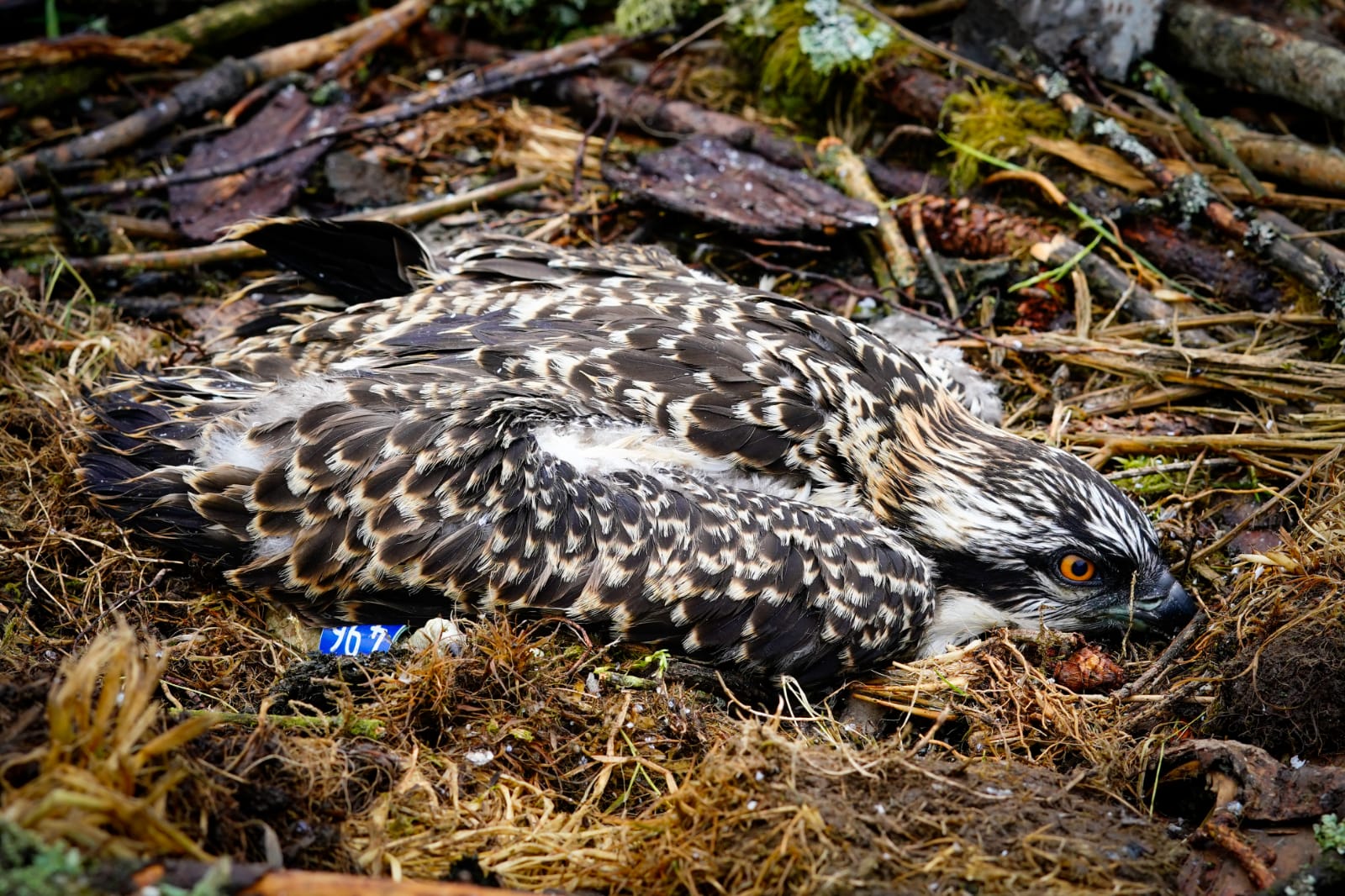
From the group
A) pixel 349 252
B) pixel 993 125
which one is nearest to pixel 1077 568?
pixel 993 125

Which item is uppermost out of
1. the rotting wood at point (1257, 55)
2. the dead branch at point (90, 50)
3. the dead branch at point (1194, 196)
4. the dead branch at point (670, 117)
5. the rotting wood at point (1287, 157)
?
the rotting wood at point (1257, 55)

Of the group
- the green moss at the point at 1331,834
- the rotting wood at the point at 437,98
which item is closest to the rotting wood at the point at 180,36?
the rotting wood at the point at 437,98

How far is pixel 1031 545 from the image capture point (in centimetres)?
381

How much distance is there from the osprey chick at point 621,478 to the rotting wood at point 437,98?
123 cm

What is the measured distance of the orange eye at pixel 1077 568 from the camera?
3818mm

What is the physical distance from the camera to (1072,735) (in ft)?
10.8

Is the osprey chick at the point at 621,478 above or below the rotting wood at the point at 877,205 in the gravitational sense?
below

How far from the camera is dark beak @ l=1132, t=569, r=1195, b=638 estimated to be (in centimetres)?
374

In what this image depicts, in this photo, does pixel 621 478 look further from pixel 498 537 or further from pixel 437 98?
pixel 437 98

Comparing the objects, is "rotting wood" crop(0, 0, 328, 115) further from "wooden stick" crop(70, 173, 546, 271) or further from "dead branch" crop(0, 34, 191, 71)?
"wooden stick" crop(70, 173, 546, 271)

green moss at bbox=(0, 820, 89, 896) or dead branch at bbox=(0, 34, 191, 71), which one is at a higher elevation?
dead branch at bbox=(0, 34, 191, 71)

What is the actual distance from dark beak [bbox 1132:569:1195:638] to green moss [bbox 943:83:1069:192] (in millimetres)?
2336

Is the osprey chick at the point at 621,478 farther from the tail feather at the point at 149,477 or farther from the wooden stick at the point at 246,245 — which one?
the wooden stick at the point at 246,245


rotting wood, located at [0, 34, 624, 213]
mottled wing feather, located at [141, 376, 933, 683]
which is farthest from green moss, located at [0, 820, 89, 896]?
rotting wood, located at [0, 34, 624, 213]
